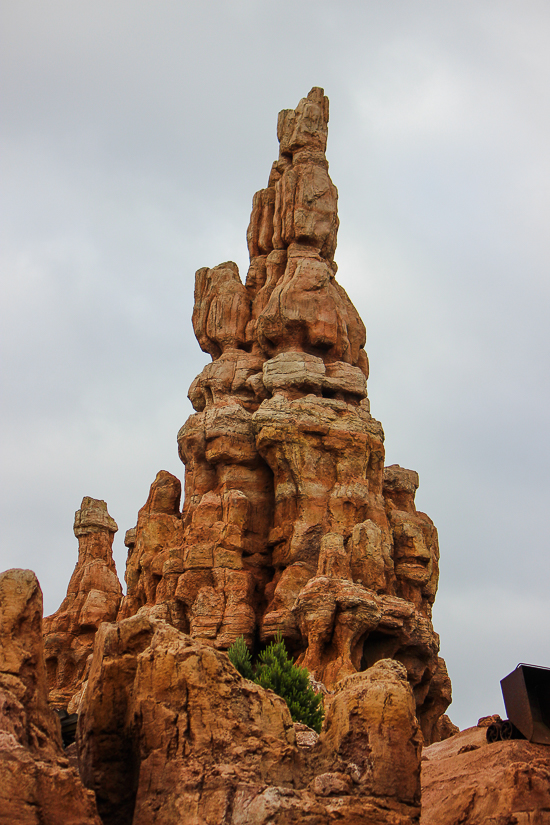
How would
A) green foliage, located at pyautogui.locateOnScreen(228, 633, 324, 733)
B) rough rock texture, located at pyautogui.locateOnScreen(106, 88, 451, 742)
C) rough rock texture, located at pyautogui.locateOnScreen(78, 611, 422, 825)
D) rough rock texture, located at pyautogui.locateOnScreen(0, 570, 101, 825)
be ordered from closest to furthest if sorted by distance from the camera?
rough rock texture, located at pyautogui.locateOnScreen(0, 570, 101, 825), rough rock texture, located at pyautogui.locateOnScreen(78, 611, 422, 825), green foliage, located at pyautogui.locateOnScreen(228, 633, 324, 733), rough rock texture, located at pyautogui.locateOnScreen(106, 88, 451, 742)

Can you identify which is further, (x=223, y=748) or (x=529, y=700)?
(x=529, y=700)

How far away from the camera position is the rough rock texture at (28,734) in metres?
10.1

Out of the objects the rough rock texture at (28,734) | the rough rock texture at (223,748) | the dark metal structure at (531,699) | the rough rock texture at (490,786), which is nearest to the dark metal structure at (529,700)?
the dark metal structure at (531,699)

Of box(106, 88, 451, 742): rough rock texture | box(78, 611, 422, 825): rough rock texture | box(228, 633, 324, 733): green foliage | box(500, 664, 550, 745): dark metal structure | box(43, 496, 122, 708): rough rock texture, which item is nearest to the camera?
box(78, 611, 422, 825): rough rock texture

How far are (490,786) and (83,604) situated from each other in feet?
70.9

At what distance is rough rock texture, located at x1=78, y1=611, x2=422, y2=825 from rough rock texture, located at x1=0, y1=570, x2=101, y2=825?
903 millimetres

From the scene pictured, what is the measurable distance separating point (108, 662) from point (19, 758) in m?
2.64

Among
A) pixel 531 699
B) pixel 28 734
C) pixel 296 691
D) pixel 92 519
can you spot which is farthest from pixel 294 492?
pixel 28 734

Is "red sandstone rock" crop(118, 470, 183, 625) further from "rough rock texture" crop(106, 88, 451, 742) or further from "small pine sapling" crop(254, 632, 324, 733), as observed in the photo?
"small pine sapling" crop(254, 632, 324, 733)

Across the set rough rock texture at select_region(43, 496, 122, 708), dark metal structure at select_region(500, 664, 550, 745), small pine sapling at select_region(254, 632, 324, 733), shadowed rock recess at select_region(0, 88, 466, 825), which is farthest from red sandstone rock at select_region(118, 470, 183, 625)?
dark metal structure at select_region(500, 664, 550, 745)

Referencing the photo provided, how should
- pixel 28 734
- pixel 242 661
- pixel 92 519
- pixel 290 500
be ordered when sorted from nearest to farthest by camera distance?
1. pixel 28 734
2. pixel 242 661
3. pixel 290 500
4. pixel 92 519

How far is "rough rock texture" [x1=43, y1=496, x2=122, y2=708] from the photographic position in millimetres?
34562

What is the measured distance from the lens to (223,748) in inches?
460

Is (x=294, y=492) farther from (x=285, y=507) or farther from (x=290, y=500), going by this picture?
(x=285, y=507)
